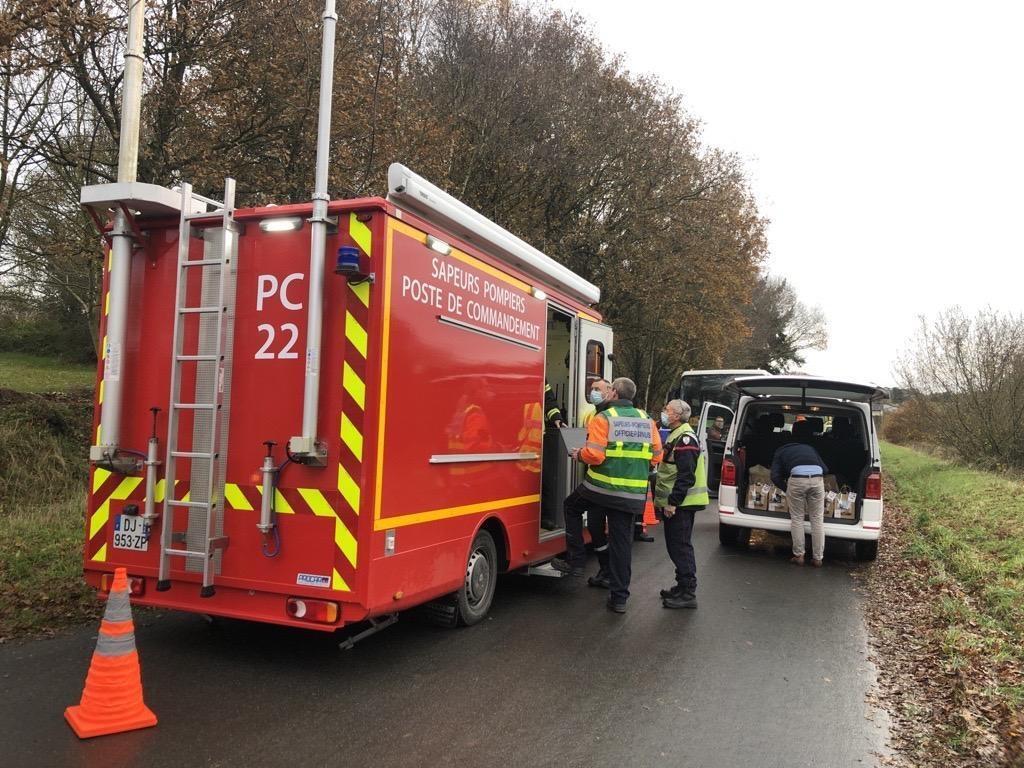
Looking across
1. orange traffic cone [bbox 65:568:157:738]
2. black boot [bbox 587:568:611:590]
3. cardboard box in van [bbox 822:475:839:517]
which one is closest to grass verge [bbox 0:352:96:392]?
black boot [bbox 587:568:611:590]

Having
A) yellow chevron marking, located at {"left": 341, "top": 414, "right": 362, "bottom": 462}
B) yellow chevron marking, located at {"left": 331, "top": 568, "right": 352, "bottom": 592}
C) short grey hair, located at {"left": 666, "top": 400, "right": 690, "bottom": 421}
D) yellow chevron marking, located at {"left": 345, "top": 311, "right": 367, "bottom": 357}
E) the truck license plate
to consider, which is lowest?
yellow chevron marking, located at {"left": 331, "top": 568, "right": 352, "bottom": 592}

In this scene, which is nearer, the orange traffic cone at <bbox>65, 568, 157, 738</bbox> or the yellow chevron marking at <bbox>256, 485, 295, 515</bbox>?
the orange traffic cone at <bbox>65, 568, 157, 738</bbox>

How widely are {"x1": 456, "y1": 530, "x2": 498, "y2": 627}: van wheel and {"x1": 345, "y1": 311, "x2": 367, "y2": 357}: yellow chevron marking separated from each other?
190 centimetres

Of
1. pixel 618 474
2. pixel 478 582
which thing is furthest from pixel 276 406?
pixel 618 474

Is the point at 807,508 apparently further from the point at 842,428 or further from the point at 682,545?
the point at 682,545

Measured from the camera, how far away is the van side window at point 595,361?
806 cm

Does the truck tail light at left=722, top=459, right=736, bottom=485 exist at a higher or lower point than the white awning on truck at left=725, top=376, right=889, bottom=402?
lower

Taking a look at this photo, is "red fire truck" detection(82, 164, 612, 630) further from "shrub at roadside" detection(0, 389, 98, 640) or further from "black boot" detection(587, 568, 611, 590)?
"black boot" detection(587, 568, 611, 590)

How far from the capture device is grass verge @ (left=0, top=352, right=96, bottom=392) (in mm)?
14727

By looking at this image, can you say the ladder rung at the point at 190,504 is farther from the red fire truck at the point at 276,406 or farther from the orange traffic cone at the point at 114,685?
the orange traffic cone at the point at 114,685

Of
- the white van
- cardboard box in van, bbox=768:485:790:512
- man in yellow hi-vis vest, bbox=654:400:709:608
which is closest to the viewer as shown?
man in yellow hi-vis vest, bbox=654:400:709:608

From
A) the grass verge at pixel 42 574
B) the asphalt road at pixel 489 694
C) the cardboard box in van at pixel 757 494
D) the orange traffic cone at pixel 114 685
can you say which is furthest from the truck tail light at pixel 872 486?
the grass verge at pixel 42 574

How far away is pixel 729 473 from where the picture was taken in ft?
30.0

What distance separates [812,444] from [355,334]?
24.8 feet
